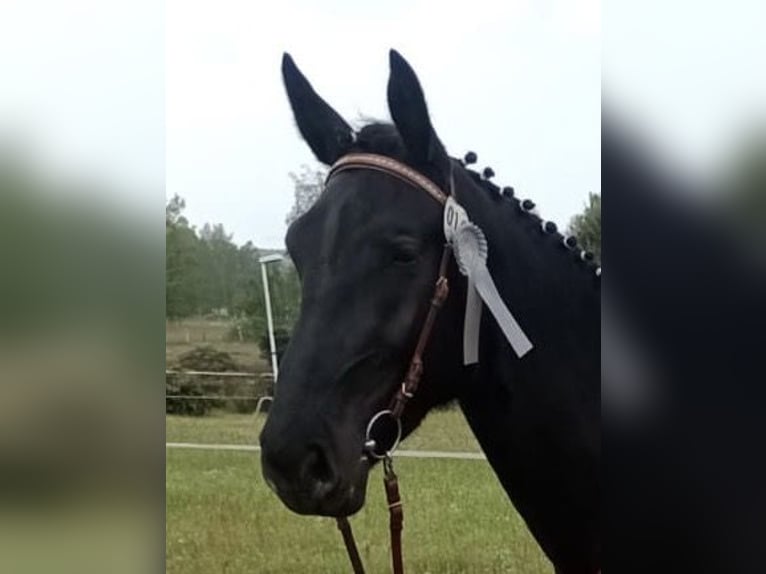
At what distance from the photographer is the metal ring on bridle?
1463 mm

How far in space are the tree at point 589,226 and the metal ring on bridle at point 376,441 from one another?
1.47 ft

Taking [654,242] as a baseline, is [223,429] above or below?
below

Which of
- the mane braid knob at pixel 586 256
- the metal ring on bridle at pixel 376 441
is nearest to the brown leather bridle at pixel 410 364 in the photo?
the metal ring on bridle at pixel 376 441

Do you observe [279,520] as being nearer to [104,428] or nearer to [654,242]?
[104,428]

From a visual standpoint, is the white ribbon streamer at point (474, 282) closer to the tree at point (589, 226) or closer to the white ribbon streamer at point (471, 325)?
the white ribbon streamer at point (471, 325)

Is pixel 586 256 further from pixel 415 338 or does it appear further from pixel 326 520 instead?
pixel 326 520

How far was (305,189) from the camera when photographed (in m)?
1.65

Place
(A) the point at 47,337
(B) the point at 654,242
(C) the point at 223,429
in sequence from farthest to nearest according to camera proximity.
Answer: (C) the point at 223,429, (A) the point at 47,337, (B) the point at 654,242

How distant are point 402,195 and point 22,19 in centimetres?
65

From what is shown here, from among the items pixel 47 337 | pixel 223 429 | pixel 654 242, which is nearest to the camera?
pixel 654 242

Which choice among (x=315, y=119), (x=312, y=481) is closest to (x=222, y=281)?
(x=315, y=119)

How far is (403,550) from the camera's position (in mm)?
1674

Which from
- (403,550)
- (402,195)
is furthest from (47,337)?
(403,550)

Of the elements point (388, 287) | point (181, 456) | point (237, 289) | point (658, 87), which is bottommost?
point (181, 456)
